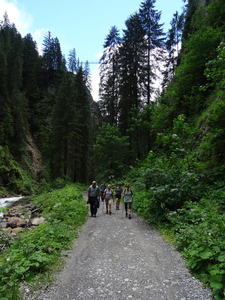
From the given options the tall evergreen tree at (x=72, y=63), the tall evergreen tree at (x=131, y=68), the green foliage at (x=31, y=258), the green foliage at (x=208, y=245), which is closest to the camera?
the green foliage at (x=208, y=245)

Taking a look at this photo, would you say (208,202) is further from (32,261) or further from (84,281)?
(32,261)

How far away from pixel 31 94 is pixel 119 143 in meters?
36.3

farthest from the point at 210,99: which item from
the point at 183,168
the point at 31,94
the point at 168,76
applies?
the point at 31,94

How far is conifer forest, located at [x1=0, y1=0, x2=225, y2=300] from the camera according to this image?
6.75m

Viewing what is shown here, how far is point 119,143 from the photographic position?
24.1 metres

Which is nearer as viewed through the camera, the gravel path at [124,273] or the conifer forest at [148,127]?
the gravel path at [124,273]

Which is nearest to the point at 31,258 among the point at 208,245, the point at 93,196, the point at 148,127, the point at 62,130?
the point at 208,245

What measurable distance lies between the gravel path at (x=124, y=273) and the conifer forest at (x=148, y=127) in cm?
42

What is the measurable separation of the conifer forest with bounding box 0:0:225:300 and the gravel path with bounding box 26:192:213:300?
1.37 feet

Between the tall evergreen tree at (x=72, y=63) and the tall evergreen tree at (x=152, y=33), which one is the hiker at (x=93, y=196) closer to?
the tall evergreen tree at (x=152, y=33)

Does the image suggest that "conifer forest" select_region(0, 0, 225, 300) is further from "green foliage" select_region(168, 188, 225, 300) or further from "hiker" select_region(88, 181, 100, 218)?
"hiker" select_region(88, 181, 100, 218)

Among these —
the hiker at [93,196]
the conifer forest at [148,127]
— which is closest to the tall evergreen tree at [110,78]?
the conifer forest at [148,127]

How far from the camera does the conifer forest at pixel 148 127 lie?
675cm

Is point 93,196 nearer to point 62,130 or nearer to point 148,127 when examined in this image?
point 148,127
